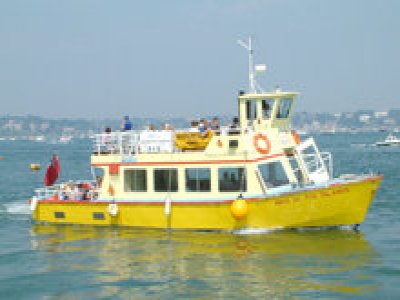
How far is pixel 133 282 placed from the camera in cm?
1652

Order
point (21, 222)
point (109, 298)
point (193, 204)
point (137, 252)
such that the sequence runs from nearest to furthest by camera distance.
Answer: point (109, 298) < point (137, 252) < point (193, 204) < point (21, 222)

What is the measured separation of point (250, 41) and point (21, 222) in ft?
39.0

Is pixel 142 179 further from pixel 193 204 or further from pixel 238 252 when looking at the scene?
pixel 238 252

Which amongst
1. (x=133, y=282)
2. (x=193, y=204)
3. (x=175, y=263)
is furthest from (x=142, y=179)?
(x=133, y=282)

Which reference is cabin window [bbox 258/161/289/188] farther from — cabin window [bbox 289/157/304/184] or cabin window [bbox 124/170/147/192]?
cabin window [bbox 124/170/147/192]

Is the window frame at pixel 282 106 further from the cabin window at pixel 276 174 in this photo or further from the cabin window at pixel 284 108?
the cabin window at pixel 276 174

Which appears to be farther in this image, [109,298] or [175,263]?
[175,263]

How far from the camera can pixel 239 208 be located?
19.9m

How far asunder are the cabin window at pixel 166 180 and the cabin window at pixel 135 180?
48 centimetres

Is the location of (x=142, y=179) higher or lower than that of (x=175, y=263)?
higher

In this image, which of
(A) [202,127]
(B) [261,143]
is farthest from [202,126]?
(B) [261,143]

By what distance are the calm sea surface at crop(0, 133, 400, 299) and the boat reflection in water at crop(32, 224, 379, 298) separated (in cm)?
2

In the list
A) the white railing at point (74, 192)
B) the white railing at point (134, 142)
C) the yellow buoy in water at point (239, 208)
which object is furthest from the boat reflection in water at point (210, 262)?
the white railing at point (134, 142)

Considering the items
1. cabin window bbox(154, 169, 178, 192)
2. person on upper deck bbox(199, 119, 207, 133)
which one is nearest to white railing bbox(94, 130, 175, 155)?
cabin window bbox(154, 169, 178, 192)
